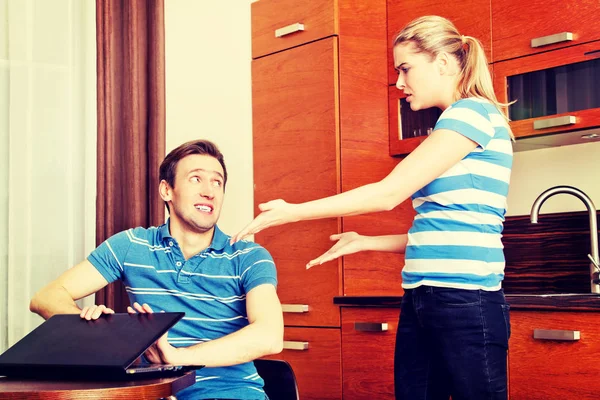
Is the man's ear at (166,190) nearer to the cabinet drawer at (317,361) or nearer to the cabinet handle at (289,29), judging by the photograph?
the cabinet drawer at (317,361)

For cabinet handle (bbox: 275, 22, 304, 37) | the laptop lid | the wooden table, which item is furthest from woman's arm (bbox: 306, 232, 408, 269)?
cabinet handle (bbox: 275, 22, 304, 37)

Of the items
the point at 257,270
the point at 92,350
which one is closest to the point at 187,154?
the point at 257,270

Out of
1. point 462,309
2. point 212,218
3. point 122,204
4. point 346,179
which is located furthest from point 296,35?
point 462,309

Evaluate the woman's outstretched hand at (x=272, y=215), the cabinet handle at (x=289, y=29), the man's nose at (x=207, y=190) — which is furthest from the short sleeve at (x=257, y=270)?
the cabinet handle at (x=289, y=29)

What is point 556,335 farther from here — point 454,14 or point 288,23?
Answer: point 288,23

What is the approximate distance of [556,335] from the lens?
2.14 meters

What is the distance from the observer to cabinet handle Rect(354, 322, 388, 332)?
2.70 m

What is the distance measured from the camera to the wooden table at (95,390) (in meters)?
1.23

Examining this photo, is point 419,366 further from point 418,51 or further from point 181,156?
point 181,156

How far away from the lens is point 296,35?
3.19 meters

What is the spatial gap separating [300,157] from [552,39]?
1.04 m

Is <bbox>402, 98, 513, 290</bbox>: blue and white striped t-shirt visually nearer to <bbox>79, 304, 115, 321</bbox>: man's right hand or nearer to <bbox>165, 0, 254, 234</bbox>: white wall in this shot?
<bbox>79, 304, 115, 321</bbox>: man's right hand

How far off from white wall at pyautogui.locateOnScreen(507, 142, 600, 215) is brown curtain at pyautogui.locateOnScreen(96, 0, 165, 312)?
58.6 inches

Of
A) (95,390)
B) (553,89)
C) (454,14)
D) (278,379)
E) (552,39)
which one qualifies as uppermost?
(454,14)
